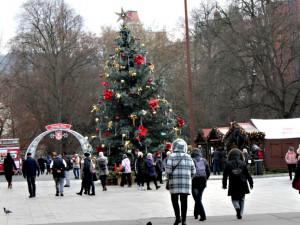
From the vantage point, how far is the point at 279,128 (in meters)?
35.3

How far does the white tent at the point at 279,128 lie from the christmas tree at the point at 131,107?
7643 millimetres

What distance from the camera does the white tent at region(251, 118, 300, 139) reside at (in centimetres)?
3469

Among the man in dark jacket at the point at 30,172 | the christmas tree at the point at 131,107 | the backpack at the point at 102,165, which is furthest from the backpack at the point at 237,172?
the christmas tree at the point at 131,107

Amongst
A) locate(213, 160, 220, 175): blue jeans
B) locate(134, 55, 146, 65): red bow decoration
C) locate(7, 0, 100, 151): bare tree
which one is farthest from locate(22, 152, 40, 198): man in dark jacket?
locate(7, 0, 100, 151): bare tree

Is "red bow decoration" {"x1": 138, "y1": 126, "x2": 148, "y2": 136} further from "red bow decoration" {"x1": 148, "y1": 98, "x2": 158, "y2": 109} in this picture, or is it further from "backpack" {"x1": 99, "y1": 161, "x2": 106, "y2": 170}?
"backpack" {"x1": 99, "y1": 161, "x2": 106, "y2": 170}

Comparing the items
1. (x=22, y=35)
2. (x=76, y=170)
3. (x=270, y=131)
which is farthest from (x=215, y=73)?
(x=22, y=35)

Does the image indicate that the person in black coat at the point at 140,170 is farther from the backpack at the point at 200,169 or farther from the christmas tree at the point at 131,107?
the backpack at the point at 200,169

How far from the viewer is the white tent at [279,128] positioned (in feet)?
114

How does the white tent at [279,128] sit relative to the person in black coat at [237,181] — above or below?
→ above

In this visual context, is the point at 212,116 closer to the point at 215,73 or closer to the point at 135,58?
the point at 215,73

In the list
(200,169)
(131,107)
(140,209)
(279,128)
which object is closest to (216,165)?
(279,128)

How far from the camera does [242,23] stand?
4259 centimetres

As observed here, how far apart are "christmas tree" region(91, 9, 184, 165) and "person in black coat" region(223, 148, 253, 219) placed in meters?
16.0

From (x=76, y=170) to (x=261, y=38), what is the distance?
50.6 ft
